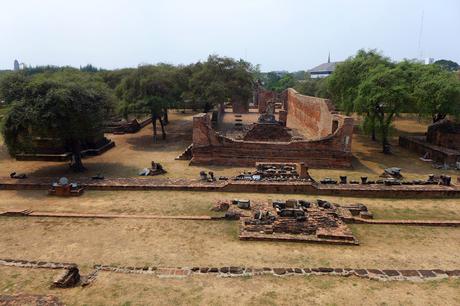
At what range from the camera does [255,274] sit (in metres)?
8.14

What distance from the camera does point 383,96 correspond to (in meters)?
20.9

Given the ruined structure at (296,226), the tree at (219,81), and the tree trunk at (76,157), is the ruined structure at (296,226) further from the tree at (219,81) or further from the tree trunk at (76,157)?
the tree at (219,81)

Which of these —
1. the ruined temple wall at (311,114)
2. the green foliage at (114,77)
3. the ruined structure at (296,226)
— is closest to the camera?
the ruined structure at (296,226)

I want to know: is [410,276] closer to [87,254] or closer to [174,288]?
[174,288]

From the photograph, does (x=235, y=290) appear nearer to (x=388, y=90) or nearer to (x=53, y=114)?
(x=53, y=114)

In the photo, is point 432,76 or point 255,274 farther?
point 432,76

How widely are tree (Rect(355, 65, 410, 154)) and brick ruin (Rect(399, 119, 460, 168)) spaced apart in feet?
9.10

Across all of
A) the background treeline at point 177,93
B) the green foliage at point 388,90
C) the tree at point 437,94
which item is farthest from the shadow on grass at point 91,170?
the tree at point 437,94

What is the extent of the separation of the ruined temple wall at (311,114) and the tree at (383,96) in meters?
2.11

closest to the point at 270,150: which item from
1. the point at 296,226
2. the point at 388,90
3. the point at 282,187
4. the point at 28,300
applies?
the point at 282,187

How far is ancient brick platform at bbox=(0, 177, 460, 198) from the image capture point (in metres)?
14.5

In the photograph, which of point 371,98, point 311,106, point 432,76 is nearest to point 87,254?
point 371,98

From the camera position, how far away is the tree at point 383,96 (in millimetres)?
20812

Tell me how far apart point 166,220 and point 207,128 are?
352 inches
